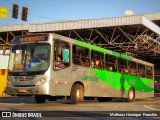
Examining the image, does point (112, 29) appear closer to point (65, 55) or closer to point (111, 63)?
point (111, 63)

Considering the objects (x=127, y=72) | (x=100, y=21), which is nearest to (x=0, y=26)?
(x=100, y=21)

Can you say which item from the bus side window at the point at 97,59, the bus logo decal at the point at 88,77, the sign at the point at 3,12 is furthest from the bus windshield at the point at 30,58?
the sign at the point at 3,12

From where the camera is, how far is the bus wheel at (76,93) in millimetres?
15391

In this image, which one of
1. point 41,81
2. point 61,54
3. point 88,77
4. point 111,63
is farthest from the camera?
point 111,63

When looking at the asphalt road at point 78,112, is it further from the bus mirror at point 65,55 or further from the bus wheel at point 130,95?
the bus wheel at point 130,95

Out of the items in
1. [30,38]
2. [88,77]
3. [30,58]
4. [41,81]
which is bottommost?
[41,81]

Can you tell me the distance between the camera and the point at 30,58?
1437cm

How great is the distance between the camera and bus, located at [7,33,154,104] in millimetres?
14102

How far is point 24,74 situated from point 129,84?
9614 millimetres

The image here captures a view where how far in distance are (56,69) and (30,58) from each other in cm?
122

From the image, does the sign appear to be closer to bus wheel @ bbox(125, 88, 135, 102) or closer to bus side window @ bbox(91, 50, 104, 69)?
bus side window @ bbox(91, 50, 104, 69)

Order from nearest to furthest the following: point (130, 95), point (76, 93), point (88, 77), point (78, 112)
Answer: point (78, 112) → point (76, 93) → point (88, 77) → point (130, 95)

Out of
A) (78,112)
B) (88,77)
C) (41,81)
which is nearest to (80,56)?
(88,77)

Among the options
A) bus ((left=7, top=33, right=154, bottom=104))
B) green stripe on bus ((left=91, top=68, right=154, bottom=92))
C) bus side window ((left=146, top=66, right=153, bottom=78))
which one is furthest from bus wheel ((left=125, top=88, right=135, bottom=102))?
bus side window ((left=146, top=66, right=153, bottom=78))
